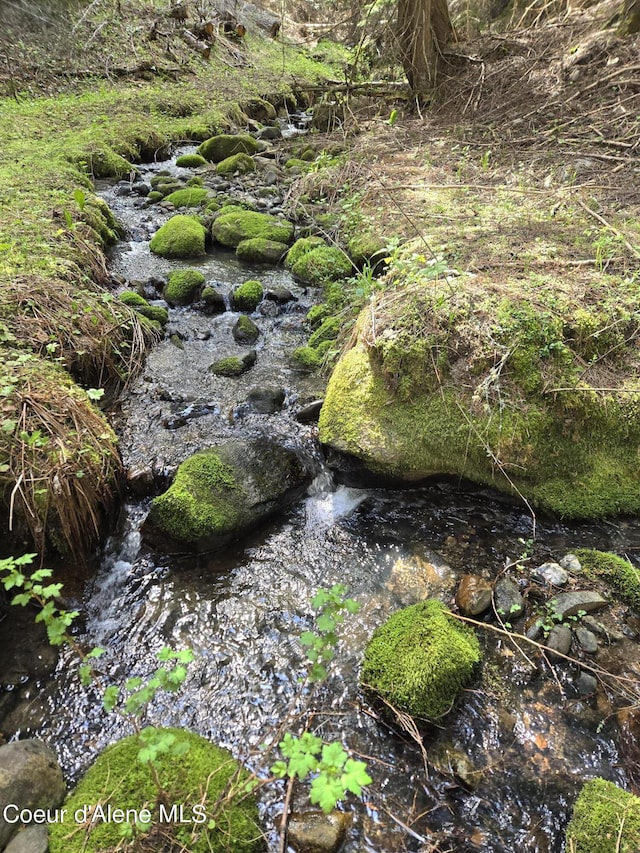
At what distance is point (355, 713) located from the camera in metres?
2.58

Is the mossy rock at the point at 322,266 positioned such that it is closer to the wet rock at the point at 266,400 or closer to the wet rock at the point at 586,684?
the wet rock at the point at 266,400

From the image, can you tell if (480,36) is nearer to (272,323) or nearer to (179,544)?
(272,323)

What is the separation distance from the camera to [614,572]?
10.1 feet

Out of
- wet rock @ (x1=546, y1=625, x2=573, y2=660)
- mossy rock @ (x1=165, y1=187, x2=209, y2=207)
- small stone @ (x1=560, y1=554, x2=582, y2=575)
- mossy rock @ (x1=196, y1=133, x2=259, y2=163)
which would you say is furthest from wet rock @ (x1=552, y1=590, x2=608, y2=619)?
mossy rock @ (x1=196, y1=133, x2=259, y2=163)

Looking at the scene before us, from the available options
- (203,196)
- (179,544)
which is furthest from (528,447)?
(203,196)

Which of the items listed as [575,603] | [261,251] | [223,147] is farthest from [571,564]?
[223,147]

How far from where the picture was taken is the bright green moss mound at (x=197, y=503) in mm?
3381

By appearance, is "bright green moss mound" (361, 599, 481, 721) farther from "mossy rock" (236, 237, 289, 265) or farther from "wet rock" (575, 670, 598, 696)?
"mossy rock" (236, 237, 289, 265)

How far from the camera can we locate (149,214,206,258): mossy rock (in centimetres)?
704

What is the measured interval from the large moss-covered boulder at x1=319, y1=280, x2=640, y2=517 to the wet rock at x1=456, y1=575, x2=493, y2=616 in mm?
832

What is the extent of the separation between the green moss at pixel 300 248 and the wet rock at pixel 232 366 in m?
2.32

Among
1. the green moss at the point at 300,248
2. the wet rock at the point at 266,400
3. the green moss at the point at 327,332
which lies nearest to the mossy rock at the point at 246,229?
Answer: the green moss at the point at 300,248

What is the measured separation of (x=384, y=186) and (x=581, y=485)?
520cm

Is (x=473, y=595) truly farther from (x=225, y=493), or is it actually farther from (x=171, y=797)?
(x=171, y=797)
